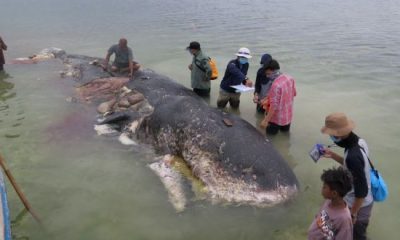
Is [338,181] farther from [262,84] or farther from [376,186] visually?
[262,84]

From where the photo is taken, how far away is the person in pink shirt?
762cm

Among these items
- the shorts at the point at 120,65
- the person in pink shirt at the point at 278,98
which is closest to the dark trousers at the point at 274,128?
the person in pink shirt at the point at 278,98

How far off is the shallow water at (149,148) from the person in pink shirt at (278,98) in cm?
75

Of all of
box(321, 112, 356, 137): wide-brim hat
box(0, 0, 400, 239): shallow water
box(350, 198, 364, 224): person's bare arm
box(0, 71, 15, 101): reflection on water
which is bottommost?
box(0, 71, 15, 101): reflection on water

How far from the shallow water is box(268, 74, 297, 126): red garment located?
2.59 feet

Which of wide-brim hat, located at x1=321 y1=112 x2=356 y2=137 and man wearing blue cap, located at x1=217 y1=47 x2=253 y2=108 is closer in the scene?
wide-brim hat, located at x1=321 y1=112 x2=356 y2=137

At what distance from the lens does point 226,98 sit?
10.1 meters

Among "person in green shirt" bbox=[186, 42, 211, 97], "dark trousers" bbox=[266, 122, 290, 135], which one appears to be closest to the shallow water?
"dark trousers" bbox=[266, 122, 290, 135]

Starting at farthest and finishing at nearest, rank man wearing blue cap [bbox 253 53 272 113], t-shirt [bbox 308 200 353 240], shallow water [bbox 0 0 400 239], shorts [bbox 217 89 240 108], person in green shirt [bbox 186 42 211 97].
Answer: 1. shorts [bbox 217 89 240 108]
2. person in green shirt [bbox 186 42 211 97]
3. man wearing blue cap [bbox 253 53 272 113]
4. shallow water [bbox 0 0 400 239]
5. t-shirt [bbox 308 200 353 240]

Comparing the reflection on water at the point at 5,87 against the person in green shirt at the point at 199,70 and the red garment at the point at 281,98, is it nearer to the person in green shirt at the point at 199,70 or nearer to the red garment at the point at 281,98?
the person in green shirt at the point at 199,70

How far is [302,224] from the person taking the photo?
589cm

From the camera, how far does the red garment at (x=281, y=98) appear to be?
7617mm

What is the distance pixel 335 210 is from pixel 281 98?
13.3ft

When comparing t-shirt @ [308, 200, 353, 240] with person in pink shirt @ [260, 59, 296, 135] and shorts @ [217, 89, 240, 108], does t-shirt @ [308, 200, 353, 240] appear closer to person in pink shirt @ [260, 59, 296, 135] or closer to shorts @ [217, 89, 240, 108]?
person in pink shirt @ [260, 59, 296, 135]
